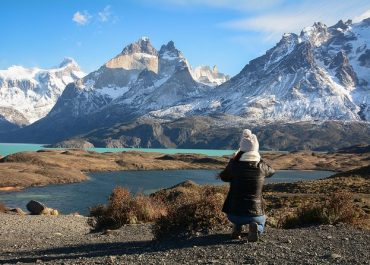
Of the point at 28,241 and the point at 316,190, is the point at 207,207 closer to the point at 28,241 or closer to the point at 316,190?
the point at 28,241

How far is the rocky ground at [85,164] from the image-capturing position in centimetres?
10100

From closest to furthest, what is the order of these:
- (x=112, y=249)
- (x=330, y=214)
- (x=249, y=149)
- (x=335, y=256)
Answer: (x=335, y=256), (x=249, y=149), (x=112, y=249), (x=330, y=214)

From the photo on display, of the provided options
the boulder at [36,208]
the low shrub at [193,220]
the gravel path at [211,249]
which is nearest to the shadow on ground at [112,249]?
the gravel path at [211,249]

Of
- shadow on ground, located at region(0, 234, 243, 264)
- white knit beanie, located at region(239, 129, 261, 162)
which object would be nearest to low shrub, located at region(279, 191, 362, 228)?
shadow on ground, located at region(0, 234, 243, 264)

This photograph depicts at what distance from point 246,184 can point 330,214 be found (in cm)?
459

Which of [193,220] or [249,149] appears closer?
[249,149]

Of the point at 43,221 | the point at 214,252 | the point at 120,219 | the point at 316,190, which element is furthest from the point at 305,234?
the point at 316,190

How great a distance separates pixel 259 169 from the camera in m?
13.4

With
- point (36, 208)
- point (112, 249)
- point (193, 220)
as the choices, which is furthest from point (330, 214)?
point (36, 208)

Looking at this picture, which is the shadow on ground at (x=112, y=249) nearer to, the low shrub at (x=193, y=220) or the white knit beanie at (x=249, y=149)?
the low shrub at (x=193, y=220)

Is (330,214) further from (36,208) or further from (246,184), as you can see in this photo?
(36,208)

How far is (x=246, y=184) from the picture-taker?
44.2 ft

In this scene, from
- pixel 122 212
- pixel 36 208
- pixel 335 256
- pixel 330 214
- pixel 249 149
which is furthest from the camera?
pixel 36 208

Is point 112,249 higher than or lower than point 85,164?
higher
